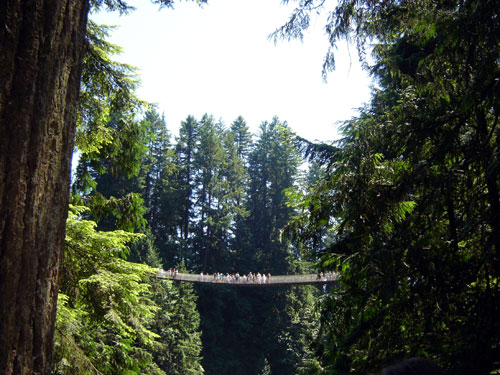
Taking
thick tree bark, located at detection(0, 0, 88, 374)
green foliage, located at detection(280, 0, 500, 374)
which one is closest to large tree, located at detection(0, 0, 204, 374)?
thick tree bark, located at detection(0, 0, 88, 374)

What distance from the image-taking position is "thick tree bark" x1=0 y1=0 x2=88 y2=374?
130 cm

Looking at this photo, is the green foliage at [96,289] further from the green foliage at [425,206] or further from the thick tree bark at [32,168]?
the thick tree bark at [32,168]

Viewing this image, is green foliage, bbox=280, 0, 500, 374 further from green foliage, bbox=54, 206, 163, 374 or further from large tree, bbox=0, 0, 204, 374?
green foliage, bbox=54, 206, 163, 374

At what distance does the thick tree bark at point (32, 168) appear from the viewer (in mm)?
1302

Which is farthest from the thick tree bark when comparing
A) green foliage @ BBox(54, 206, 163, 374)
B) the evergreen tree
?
the evergreen tree

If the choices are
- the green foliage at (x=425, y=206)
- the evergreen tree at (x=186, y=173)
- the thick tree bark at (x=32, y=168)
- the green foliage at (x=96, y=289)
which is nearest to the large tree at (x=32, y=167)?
the thick tree bark at (x=32, y=168)

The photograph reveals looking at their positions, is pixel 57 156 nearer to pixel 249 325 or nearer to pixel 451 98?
pixel 451 98

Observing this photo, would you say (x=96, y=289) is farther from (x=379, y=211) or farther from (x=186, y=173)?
(x=186, y=173)

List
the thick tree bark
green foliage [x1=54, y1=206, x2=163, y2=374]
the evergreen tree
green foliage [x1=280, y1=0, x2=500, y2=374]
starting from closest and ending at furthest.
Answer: the thick tree bark → green foliage [x1=280, y1=0, x2=500, y2=374] → green foliage [x1=54, y1=206, x2=163, y2=374] → the evergreen tree

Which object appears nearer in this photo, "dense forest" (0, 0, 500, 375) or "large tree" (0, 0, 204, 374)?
"large tree" (0, 0, 204, 374)

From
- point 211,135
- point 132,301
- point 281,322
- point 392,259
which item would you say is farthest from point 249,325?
point 392,259

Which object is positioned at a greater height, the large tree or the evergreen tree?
the evergreen tree

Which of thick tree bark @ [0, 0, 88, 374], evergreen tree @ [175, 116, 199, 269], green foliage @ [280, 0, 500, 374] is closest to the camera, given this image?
thick tree bark @ [0, 0, 88, 374]

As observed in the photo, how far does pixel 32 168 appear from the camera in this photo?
4.57 feet
